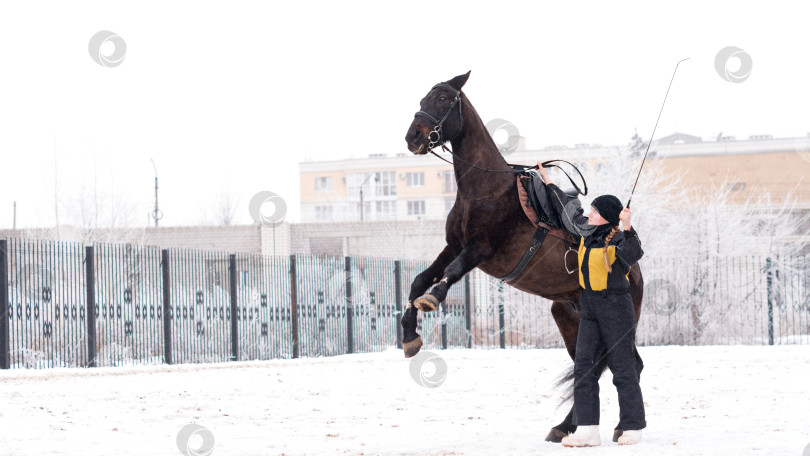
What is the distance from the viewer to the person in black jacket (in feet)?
23.2

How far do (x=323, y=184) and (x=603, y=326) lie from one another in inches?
3234

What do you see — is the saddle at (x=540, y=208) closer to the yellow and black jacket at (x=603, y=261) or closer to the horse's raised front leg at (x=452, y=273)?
the yellow and black jacket at (x=603, y=261)

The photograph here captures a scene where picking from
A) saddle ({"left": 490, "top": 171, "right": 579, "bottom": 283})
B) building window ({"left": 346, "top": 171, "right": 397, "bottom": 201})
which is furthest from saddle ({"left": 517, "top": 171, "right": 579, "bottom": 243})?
building window ({"left": 346, "top": 171, "right": 397, "bottom": 201})

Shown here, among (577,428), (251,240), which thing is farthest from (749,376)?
(251,240)

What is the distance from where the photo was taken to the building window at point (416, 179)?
3359 inches

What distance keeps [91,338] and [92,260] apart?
1.39 m

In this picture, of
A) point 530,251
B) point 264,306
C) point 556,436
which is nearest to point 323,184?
point 264,306

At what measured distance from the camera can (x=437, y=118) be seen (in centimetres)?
730

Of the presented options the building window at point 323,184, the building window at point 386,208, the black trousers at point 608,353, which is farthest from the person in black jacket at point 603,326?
the building window at point 323,184

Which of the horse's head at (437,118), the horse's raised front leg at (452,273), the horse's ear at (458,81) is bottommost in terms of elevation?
the horse's raised front leg at (452,273)

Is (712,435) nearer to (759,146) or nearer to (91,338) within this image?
(91,338)

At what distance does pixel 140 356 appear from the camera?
18.3 metres

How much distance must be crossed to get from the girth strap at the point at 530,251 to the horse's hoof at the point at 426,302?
0.86m

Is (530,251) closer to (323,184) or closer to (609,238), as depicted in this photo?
(609,238)
